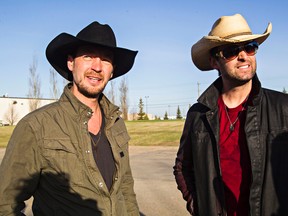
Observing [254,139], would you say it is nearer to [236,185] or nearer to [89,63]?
[236,185]

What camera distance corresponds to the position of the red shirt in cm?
271

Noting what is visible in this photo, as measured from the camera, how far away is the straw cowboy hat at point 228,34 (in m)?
2.96

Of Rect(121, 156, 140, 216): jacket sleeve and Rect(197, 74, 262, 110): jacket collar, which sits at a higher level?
Rect(197, 74, 262, 110): jacket collar

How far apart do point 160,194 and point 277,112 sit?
5.05 metres

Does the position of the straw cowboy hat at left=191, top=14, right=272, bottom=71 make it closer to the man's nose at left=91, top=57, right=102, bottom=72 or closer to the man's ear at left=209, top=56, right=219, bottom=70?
the man's ear at left=209, top=56, right=219, bottom=70

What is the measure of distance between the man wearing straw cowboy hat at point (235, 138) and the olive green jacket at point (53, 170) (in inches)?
33.3

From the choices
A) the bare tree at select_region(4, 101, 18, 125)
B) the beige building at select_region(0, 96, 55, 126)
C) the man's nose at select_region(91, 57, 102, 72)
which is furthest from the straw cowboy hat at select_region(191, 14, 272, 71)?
the bare tree at select_region(4, 101, 18, 125)

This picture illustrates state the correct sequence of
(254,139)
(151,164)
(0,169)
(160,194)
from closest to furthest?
(0,169), (254,139), (160,194), (151,164)

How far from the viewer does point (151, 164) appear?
12.1m

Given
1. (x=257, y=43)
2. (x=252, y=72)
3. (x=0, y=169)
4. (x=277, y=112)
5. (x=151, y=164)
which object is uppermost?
(x=257, y=43)

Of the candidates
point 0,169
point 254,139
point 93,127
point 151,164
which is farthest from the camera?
point 151,164

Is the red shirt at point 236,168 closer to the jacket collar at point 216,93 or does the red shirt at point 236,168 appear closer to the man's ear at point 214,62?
the jacket collar at point 216,93

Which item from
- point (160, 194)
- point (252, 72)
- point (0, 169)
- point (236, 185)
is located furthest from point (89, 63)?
point (160, 194)

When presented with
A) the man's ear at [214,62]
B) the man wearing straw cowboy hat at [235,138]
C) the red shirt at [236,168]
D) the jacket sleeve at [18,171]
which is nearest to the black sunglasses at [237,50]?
the man wearing straw cowboy hat at [235,138]
